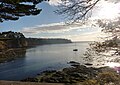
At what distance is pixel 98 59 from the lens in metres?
9.55

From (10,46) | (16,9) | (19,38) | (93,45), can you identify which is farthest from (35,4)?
(19,38)

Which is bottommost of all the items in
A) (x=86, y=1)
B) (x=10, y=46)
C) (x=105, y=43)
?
(x=10, y=46)

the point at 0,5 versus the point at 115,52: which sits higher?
the point at 0,5

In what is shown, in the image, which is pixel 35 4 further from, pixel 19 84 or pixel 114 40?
pixel 114 40

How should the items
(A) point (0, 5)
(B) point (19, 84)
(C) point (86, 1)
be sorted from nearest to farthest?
(C) point (86, 1)
(A) point (0, 5)
(B) point (19, 84)

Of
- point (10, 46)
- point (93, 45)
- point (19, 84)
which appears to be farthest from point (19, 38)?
point (93, 45)

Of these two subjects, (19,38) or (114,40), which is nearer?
(114,40)

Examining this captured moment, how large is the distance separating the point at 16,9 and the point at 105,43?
12.8 meters

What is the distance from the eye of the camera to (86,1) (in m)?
7.34

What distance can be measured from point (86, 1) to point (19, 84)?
683 inches

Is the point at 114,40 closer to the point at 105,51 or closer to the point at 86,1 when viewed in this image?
the point at 105,51

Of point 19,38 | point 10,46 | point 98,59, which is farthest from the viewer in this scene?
point 19,38

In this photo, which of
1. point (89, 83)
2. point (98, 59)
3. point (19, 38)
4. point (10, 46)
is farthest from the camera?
point (19, 38)

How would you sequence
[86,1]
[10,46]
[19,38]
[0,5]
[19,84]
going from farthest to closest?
[19,38] → [10,46] → [19,84] → [0,5] → [86,1]
